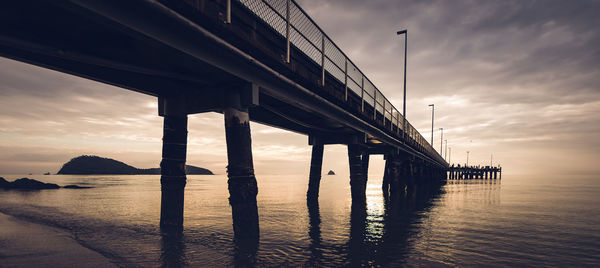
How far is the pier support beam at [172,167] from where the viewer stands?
1345cm

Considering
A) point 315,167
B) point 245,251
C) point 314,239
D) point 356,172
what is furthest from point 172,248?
point 315,167

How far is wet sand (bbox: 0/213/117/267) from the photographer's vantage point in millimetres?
9961

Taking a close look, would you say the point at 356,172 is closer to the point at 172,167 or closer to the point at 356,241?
the point at 356,241

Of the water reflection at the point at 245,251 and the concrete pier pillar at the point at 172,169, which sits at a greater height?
the concrete pier pillar at the point at 172,169

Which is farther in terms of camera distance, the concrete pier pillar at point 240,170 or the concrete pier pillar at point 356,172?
the concrete pier pillar at point 356,172

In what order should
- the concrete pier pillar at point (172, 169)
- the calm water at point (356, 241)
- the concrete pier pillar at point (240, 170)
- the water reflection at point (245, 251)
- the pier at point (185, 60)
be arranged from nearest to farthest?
the pier at point (185, 60)
the water reflection at point (245, 251)
the calm water at point (356, 241)
the concrete pier pillar at point (240, 170)
the concrete pier pillar at point (172, 169)

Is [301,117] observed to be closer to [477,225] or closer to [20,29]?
[477,225]

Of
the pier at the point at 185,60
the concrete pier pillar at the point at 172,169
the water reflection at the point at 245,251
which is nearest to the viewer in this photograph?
the pier at the point at 185,60

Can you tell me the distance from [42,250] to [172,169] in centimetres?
519

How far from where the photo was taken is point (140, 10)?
288 inches

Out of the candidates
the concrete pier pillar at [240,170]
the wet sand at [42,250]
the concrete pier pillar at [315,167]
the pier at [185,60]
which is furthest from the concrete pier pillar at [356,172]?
the wet sand at [42,250]

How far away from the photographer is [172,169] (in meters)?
13.5

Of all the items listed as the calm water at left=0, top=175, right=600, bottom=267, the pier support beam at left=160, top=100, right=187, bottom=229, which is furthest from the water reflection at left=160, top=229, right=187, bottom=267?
the pier support beam at left=160, top=100, right=187, bottom=229

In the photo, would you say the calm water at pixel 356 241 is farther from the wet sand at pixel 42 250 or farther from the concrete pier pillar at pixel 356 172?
the concrete pier pillar at pixel 356 172
